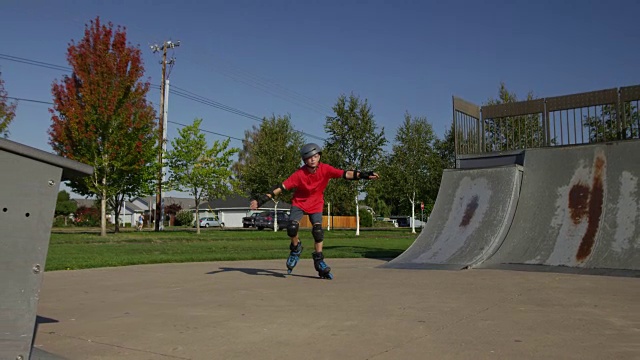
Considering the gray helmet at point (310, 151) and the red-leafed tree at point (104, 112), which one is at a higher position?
the red-leafed tree at point (104, 112)

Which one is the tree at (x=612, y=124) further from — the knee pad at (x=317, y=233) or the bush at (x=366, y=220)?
the bush at (x=366, y=220)

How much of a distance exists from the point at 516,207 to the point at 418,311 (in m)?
5.69

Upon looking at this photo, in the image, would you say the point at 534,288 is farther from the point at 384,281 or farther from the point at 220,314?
the point at 220,314

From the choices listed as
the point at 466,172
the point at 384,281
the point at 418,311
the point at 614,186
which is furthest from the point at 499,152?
the point at 418,311

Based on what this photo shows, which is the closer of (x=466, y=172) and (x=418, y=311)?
(x=418, y=311)

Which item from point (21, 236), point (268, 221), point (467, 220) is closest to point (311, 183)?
point (467, 220)

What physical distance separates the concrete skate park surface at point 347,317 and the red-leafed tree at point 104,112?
20679 mm

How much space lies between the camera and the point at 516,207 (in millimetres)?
9969

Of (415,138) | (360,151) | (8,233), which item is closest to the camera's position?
(8,233)

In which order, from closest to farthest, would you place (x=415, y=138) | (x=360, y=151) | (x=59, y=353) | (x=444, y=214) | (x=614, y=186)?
1. (x=59, y=353)
2. (x=614, y=186)
3. (x=444, y=214)
4. (x=360, y=151)
5. (x=415, y=138)

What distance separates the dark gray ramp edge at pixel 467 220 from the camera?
9.26 m

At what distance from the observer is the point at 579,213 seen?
9008 millimetres

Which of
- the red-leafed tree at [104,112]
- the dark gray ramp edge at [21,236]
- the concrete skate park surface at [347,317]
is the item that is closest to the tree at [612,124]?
the concrete skate park surface at [347,317]

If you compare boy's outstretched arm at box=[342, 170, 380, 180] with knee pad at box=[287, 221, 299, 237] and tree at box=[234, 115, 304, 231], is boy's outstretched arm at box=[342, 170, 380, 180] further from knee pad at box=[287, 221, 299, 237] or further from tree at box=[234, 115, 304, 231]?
tree at box=[234, 115, 304, 231]
